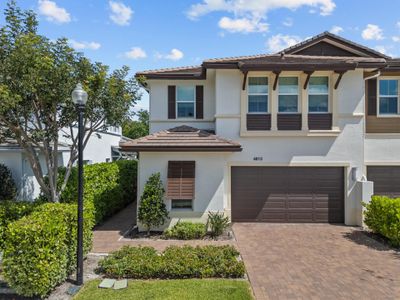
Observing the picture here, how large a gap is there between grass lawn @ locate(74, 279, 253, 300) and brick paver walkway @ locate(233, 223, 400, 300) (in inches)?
A: 19.8

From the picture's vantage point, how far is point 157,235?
37.4ft

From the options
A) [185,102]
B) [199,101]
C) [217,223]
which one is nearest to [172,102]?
[185,102]

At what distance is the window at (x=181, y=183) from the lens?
11586 mm

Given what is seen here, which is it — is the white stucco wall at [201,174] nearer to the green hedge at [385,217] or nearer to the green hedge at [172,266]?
the green hedge at [172,266]

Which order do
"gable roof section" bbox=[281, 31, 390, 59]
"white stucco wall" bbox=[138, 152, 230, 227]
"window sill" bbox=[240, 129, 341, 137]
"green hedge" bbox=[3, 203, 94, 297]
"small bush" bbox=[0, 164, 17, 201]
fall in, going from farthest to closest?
"gable roof section" bbox=[281, 31, 390, 59] → "window sill" bbox=[240, 129, 341, 137] → "small bush" bbox=[0, 164, 17, 201] → "white stucco wall" bbox=[138, 152, 230, 227] → "green hedge" bbox=[3, 203, 94, 297]

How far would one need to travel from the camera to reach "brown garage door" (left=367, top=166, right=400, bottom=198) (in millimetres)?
13539

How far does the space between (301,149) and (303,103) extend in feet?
6.79

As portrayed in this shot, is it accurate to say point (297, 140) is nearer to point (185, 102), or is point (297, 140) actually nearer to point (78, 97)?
Answer: point (185, 102)

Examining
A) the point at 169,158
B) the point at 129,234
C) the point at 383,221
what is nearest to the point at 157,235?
the point at 129,234

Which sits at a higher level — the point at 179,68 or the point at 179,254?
the point at 179,68

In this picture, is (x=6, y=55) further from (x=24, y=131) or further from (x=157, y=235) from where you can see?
(x=157, y=235)

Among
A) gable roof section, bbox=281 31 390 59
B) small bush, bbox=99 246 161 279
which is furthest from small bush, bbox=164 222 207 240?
gable roof section, bbox=281 31 390 59

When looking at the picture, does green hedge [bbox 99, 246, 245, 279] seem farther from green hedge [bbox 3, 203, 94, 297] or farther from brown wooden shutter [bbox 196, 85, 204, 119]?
brown wooden shutter [bbox 196, 85, 204, 119]

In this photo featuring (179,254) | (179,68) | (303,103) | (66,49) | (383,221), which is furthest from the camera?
(179,68)
